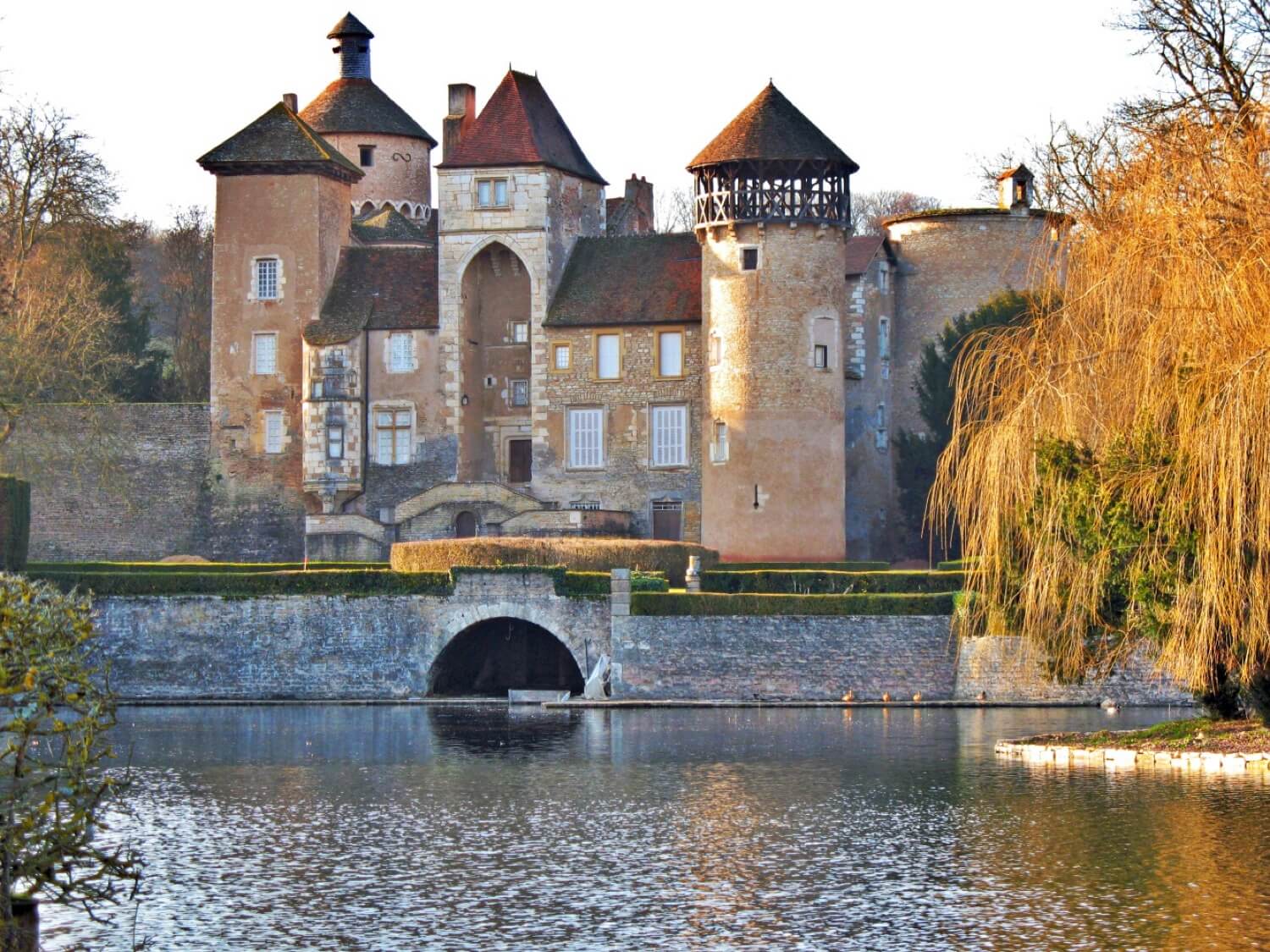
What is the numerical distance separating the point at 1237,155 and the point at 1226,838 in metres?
7.11

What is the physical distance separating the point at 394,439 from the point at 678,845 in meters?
30.1

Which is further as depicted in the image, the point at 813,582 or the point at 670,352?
the point at 670,352

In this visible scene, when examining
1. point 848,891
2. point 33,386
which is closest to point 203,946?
point 848,891

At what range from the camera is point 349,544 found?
49500 millimetres

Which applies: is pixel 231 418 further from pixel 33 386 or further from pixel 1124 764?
pixel 1124 764

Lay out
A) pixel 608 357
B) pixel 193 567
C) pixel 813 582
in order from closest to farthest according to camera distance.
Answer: pixel 813 582 → pixel 193 567 → pixel 608 357

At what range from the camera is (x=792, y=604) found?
3884cm

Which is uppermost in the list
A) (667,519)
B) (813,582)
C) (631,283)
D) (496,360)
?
(631,283)

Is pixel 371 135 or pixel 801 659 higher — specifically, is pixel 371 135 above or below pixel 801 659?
above

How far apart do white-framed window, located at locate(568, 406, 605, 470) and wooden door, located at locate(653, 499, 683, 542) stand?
1682mm

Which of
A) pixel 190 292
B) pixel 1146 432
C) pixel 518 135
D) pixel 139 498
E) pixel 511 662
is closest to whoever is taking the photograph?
pixel 1146 432

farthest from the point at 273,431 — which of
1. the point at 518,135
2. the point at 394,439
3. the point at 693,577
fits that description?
the point at 693,577

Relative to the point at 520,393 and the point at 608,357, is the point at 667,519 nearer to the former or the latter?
the point at 608,357

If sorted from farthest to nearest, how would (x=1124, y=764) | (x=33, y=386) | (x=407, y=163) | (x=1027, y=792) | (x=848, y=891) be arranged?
(x=407, y=163), (x=33, y=386), (x=1124, y=764), (x=1027, y=792), (x=848, y=891)
